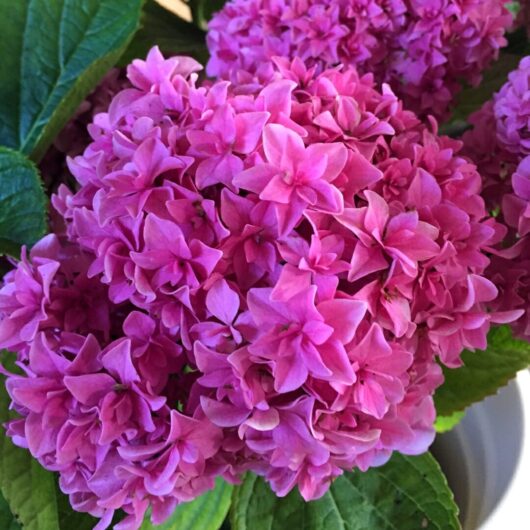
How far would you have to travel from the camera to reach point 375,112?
416 millimetres

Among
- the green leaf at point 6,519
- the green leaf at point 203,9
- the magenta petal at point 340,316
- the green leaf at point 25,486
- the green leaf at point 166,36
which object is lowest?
the green leaf at point 6,519

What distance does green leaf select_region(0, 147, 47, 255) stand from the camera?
49 centimetres

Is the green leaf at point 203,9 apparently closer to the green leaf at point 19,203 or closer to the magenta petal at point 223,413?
the green leaf at point 19,203

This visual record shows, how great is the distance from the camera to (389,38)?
54 centimetres

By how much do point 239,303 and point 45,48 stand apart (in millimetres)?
364

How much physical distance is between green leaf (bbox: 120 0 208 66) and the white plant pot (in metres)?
0.42

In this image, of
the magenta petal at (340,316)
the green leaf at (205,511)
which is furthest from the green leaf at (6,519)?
the magenta petal at (340,316)

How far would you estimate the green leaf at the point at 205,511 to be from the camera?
1.71ft

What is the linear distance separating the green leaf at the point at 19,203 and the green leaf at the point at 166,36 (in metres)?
0.25

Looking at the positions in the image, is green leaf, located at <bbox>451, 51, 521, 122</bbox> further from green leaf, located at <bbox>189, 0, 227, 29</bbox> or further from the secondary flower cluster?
green leaf, located at <bbox>189, 0, 227, 29</bbox>

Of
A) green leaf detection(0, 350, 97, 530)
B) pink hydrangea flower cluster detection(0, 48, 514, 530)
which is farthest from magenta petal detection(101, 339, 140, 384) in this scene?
green leaf detection(0, 350, 97, 530)

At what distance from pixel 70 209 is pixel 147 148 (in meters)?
0.08

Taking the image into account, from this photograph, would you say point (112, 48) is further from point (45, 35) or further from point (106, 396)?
point (106, 396)

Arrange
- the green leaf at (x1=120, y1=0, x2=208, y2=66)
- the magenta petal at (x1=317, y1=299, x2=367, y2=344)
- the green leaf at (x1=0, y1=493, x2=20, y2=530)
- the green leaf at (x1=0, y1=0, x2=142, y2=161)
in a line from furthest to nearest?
the green leaf at (x1=120, y1=0, x2=208, y2=66) < the green leaf at (x1=0, y1=0, x2=142, y2=161) < the green leaf at (x1=0, y1=493, x2=20, y2=530) < the magenta petal at (x1=317, y1=299, x2=367, y2=344)
